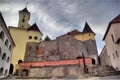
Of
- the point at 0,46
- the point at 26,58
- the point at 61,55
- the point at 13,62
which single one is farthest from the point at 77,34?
the point at 0,46

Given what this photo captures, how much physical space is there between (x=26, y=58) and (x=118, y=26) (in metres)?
16.3

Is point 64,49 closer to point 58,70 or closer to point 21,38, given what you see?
point 21,38

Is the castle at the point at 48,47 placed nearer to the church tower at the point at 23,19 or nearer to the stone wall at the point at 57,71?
the church tower at the point at 23,19

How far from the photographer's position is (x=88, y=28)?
27.5 metres

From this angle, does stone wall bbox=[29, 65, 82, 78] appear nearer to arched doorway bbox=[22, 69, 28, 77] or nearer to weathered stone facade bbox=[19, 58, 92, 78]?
weathered stone facade bbox=[19, 58, 92, 78]

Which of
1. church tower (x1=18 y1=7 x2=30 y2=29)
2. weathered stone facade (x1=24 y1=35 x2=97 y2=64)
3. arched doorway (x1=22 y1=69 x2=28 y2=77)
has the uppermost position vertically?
church tower (x1=18 y1=7 x2=30 y2=29)

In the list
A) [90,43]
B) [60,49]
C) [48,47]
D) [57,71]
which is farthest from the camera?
[90,43]

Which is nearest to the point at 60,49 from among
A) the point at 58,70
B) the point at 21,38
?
the point at 21,38

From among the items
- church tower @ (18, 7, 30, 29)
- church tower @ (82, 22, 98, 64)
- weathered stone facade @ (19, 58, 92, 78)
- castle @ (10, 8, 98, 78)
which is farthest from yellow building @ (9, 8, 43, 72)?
church tower @ (82, 22, 98, 64)

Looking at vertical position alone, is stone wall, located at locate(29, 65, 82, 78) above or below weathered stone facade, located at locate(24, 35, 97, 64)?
below

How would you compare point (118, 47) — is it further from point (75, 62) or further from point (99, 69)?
point (75, 62)

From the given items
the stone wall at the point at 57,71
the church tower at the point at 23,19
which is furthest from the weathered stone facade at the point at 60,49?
the stone wall at the point at 57,71

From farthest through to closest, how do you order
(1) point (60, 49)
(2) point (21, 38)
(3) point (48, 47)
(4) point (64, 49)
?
(2) point (21, 38) < (3) point (48, 47) < (1) point (60, 49) < (4) point (64, 49)

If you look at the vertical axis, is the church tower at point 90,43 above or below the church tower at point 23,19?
below
